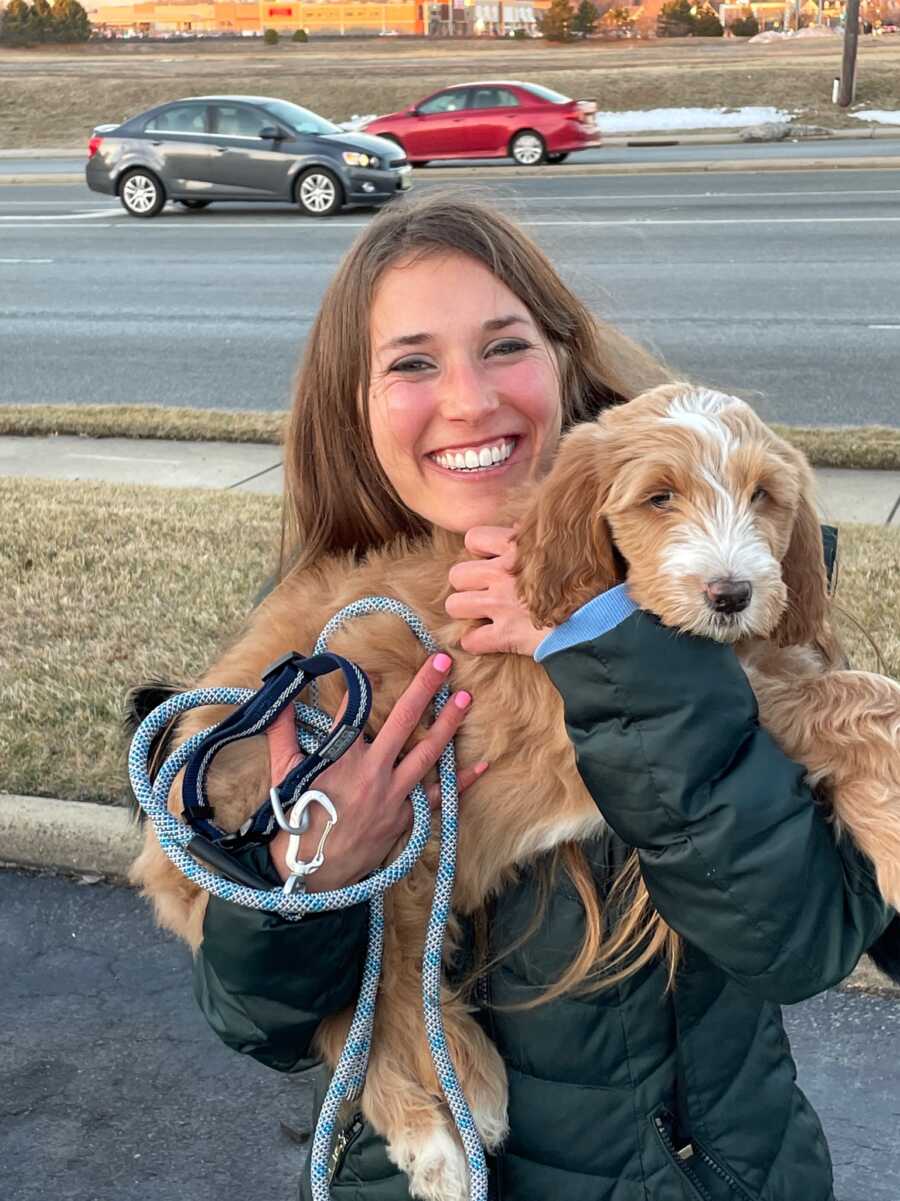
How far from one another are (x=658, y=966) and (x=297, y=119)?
20.5 m

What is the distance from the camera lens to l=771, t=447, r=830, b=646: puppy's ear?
230 centimetres

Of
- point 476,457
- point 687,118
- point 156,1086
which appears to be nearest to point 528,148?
point 687,118

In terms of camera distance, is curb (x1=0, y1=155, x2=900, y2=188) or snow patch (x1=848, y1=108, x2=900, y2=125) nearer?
curb (x1=0, y1=155, x2=900, y2=188)

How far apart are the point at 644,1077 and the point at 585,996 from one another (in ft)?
0.51

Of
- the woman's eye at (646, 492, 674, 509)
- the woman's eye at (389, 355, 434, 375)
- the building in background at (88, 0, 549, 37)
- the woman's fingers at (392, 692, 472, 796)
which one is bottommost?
the woman's fingers at (392, 692, 472, 796)

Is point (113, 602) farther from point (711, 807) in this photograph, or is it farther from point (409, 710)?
point (711, 807)

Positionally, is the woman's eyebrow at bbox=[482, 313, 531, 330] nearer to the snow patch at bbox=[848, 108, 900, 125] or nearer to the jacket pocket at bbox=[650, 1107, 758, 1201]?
the jacket pocket at bbox=[650, 1107, 758, 1201]

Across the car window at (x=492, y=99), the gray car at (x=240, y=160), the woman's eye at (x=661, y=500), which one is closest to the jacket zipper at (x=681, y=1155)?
the woman's eye at (x=661, y=500)

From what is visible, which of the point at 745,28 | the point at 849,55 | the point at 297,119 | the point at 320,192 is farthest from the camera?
the point at 745,28

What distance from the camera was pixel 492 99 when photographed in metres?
26.6

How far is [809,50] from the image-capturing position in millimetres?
50938

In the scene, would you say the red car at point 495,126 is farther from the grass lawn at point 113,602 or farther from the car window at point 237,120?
the grass lawn at point 113,602

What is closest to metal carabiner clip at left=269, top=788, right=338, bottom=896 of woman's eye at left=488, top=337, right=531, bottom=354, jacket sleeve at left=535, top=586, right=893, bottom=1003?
jacket sleeve at left=535, top=586, right=893, bottom=1003

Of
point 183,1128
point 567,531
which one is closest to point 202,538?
point 183,1128
